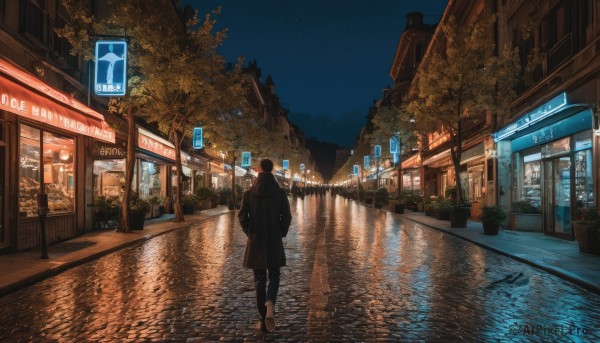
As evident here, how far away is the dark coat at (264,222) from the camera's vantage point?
5.69 metres

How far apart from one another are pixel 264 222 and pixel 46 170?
37.6 ft

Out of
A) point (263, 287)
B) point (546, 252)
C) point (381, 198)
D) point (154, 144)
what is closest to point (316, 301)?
point (263, 287)

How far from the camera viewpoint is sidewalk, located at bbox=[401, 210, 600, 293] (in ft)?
31.0

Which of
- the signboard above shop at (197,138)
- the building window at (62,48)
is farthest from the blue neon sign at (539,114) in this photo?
the signboard above shop at (197,138)

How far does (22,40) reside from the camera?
41.9ft

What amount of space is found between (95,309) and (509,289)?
21.6 ft

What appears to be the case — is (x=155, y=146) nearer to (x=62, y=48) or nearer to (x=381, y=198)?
(x=62, y=48)

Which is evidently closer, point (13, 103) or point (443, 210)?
point (13, 103)

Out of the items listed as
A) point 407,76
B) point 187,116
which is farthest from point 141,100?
point 407,76

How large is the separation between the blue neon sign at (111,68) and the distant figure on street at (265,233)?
40.3 feet

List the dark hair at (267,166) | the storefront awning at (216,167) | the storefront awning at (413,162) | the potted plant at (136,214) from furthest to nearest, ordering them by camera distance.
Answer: the storefront awning at (216,167)
the storefront awning at (413,162)
the potted plant at (136,214)
the dark hair at (267,166)

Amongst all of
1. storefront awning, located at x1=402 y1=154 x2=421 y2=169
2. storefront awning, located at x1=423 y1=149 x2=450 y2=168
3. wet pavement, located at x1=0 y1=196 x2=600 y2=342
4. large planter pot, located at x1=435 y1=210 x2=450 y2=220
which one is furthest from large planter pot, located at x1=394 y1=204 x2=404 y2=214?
wet pavement, located at x1=0 y1=196 x2=600 y2=342

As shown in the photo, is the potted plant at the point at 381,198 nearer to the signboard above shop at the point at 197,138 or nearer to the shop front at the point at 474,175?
the shop front at the point at 474,175

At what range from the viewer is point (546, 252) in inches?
502
